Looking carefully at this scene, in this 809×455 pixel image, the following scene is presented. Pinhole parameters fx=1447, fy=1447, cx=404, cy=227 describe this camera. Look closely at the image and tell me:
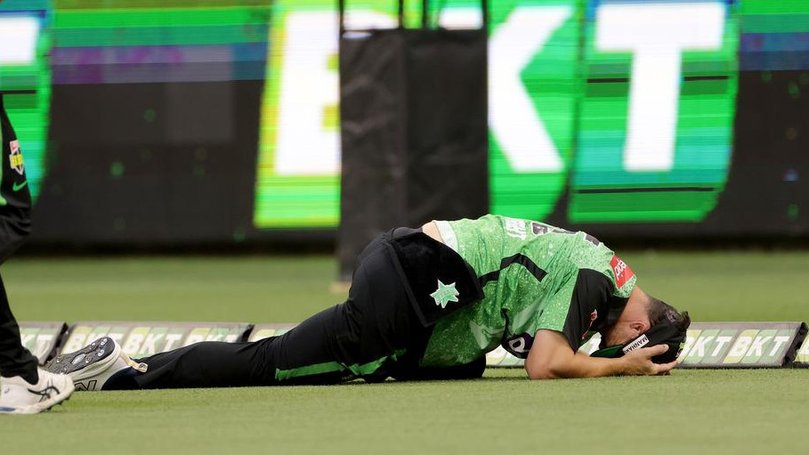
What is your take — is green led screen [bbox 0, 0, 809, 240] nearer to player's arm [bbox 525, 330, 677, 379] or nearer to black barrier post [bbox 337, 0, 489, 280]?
black barrier post [bbox 337, 0, 489, 280]

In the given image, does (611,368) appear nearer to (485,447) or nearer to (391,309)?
(391,309)

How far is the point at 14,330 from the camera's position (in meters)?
5.47

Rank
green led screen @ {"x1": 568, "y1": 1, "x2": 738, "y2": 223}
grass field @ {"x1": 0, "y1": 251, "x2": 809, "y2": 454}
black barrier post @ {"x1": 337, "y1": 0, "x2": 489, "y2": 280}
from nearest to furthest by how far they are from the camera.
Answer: grass field @ {"x1": 0, "y1": 251, "x2": 809, "y2": 454} → black barrier post @ {"x1": 337, "y1": 0, "x2": 489, "y2": 280} → green led screen @ {"x1": 568, "y1": 1, "x2": 738, "y2": 223}

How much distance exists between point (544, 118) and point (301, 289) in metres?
4.61

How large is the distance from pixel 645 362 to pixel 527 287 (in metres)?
0.68

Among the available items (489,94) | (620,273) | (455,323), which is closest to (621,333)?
(620,273)

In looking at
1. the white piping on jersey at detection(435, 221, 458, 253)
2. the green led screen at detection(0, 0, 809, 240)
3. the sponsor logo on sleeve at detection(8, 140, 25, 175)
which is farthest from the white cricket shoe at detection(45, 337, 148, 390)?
the green led screen at detection(0, 0, 809, 240)

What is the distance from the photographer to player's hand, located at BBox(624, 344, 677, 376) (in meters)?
6.52

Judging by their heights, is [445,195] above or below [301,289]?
above

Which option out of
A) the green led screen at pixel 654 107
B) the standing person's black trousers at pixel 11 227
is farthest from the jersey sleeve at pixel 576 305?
the green led screen at pixel 654 107

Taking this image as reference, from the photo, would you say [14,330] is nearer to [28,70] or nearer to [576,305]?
[576,305]

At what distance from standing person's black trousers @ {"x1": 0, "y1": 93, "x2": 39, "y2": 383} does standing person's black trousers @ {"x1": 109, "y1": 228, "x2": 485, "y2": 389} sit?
1037mm

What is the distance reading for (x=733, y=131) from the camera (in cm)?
1680

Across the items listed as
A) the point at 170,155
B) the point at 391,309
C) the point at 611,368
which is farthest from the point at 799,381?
the point at 170,155
